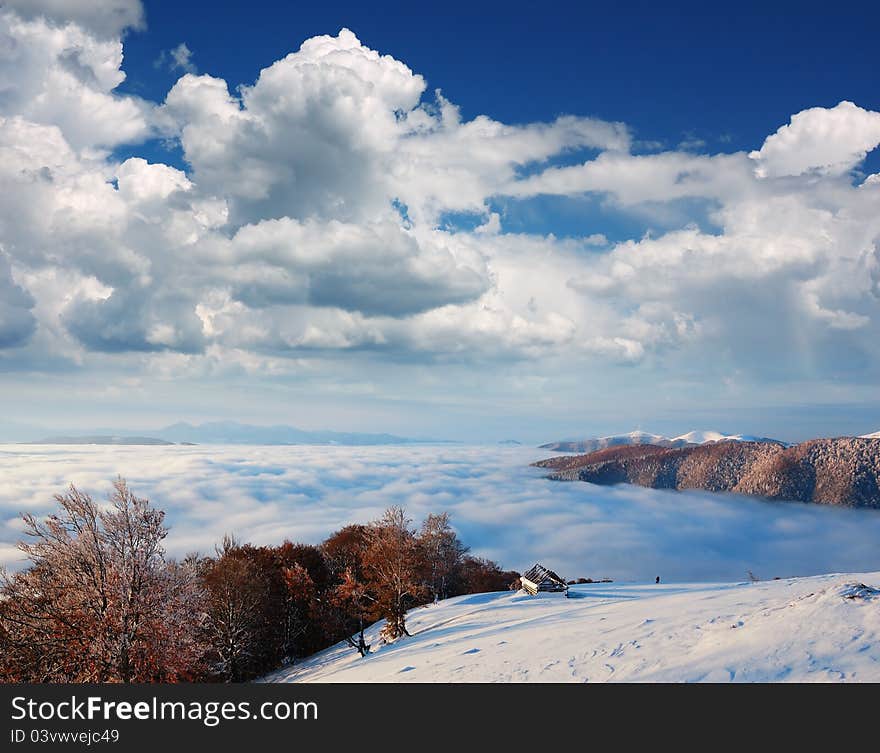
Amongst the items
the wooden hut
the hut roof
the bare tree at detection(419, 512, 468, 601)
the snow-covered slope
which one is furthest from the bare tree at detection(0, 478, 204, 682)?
the bare tree at detection(419, 512, 468, 601)

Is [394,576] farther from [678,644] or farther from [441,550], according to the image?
[441,550]

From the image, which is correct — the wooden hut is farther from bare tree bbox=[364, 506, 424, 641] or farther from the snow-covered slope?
the snow-covered slope

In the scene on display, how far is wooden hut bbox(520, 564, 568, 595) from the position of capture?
4919 centimetres

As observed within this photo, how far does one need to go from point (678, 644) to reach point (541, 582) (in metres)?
32.9

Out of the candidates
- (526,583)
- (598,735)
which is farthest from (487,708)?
(526,583)

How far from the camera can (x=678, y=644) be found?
18172mm

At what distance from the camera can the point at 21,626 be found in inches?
842

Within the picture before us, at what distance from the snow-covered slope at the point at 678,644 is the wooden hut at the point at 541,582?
16900 millimetres

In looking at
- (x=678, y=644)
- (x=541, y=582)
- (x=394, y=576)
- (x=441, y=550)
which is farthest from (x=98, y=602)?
(x=441, y=550)

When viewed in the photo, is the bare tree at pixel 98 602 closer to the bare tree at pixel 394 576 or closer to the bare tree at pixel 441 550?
the bare tree at pixel 394 576

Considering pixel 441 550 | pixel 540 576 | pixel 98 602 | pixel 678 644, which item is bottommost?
pixel 441 550

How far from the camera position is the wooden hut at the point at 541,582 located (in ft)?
161

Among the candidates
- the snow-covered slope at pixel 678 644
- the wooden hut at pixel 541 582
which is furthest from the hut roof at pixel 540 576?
the snow-covered slope at pixel 678 644

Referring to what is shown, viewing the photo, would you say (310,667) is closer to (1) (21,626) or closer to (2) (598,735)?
(1) (21,626)
